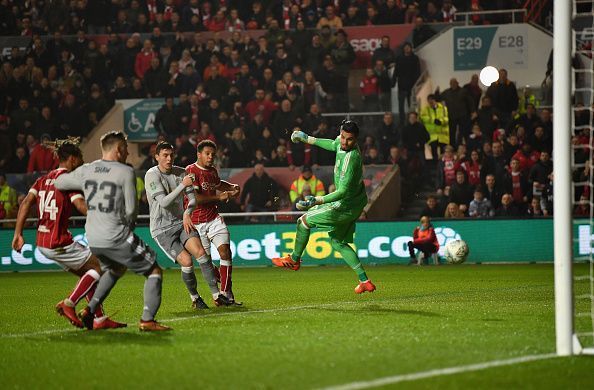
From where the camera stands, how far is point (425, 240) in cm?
2139

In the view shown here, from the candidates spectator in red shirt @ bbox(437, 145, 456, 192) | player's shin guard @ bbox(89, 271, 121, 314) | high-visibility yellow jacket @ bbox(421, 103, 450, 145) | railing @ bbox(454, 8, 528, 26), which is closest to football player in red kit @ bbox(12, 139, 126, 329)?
player's shin guard @ bbox(89, 271, 121, 314)

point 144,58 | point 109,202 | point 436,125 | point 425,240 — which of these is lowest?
point 425,240

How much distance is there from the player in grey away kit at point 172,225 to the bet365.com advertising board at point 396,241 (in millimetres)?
9832

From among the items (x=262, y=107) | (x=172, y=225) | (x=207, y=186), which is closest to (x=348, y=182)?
(x=207, y=186)

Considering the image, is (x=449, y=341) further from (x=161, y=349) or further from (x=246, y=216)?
(x=246, y=216)

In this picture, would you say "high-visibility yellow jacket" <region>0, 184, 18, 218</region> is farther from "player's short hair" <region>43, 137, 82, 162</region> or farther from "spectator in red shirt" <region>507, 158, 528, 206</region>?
"player's short hair" <region>43, 137, 82, 162</region>

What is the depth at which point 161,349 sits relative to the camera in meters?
8.30

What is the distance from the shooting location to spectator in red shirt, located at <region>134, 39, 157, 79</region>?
27516 mm

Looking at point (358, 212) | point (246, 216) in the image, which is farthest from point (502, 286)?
point (246, 216)

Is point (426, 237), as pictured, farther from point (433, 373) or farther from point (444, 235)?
point (433, 373)

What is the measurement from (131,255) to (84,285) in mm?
749

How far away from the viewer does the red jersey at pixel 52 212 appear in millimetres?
9836

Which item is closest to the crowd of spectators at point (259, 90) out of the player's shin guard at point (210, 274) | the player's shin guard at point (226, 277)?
the player's shin guard at point (226, 277)

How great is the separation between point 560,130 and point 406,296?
617cm
